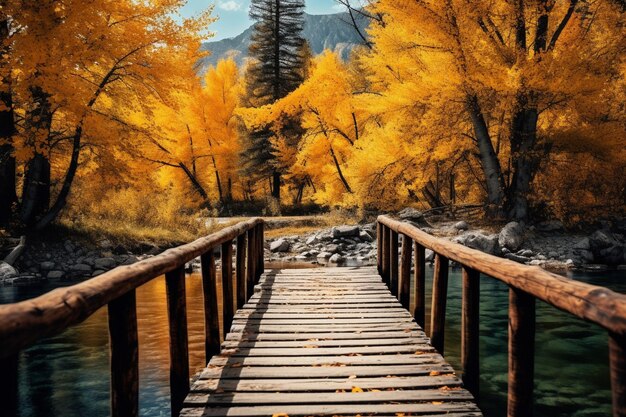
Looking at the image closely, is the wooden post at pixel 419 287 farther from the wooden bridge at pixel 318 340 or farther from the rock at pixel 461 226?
the rock at pixel 461 226

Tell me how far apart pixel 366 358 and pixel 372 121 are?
70.9 feet

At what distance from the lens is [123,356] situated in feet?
9.43

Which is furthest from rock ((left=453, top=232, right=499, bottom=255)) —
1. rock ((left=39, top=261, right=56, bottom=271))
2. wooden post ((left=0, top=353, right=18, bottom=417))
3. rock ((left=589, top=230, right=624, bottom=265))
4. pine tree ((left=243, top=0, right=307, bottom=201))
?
pine tree ((left=243, top=0, right=307, bottom=201))

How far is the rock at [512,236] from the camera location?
16.3 m

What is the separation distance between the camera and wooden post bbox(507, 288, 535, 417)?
2955 millimetres

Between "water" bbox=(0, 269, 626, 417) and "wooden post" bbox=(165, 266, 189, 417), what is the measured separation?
2197mm

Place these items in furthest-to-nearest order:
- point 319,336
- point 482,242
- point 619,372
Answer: point 482,242 → point 319,336 → point 619,372

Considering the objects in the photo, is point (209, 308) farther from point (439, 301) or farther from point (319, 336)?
point (439, 301)

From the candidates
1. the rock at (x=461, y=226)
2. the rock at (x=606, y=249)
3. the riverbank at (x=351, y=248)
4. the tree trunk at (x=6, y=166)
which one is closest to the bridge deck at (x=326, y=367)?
the riverbank at (x=351, y=248)

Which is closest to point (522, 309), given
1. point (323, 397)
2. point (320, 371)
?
point (323, 397)

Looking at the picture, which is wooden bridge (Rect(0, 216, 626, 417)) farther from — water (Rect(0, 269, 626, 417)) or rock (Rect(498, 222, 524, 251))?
rock (Rect(498, 222, 524, 251))

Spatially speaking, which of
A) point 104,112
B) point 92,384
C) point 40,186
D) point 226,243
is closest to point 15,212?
point 40,186

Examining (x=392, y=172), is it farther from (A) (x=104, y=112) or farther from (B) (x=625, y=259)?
(A) (x=104, y=112)

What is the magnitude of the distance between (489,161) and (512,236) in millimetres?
3105
